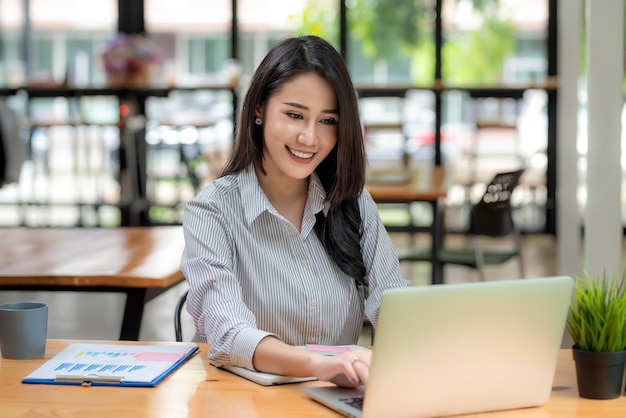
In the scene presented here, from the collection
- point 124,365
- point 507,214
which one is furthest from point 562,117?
point 124,365

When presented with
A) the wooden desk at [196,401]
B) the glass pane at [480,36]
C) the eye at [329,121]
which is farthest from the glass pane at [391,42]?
the wooden desk at [196,401]

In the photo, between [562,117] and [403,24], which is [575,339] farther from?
[403,24]

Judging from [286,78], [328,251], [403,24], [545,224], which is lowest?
[545,224]

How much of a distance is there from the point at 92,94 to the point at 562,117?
4.35 meters

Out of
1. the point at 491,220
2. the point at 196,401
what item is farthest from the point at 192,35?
the point at 196,401

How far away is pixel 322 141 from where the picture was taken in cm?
199

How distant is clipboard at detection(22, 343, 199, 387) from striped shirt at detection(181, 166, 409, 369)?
0.45ft

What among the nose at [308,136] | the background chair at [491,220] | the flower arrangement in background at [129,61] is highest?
the flower arrangement in background at [129,61]

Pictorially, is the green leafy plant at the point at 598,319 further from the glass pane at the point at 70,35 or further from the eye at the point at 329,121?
the glass pane at the point at 70,35

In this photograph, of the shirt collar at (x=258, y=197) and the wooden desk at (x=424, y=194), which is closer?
the shirt collar at (x=258, y=197)

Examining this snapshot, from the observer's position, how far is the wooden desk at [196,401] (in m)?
1.51

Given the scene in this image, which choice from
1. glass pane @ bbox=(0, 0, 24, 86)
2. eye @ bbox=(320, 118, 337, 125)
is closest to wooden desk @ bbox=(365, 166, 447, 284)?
eye @ bbox=(320, 118, 337, 125)

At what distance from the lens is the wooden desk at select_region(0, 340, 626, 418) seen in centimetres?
151

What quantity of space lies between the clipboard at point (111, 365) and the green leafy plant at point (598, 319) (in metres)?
0.69
